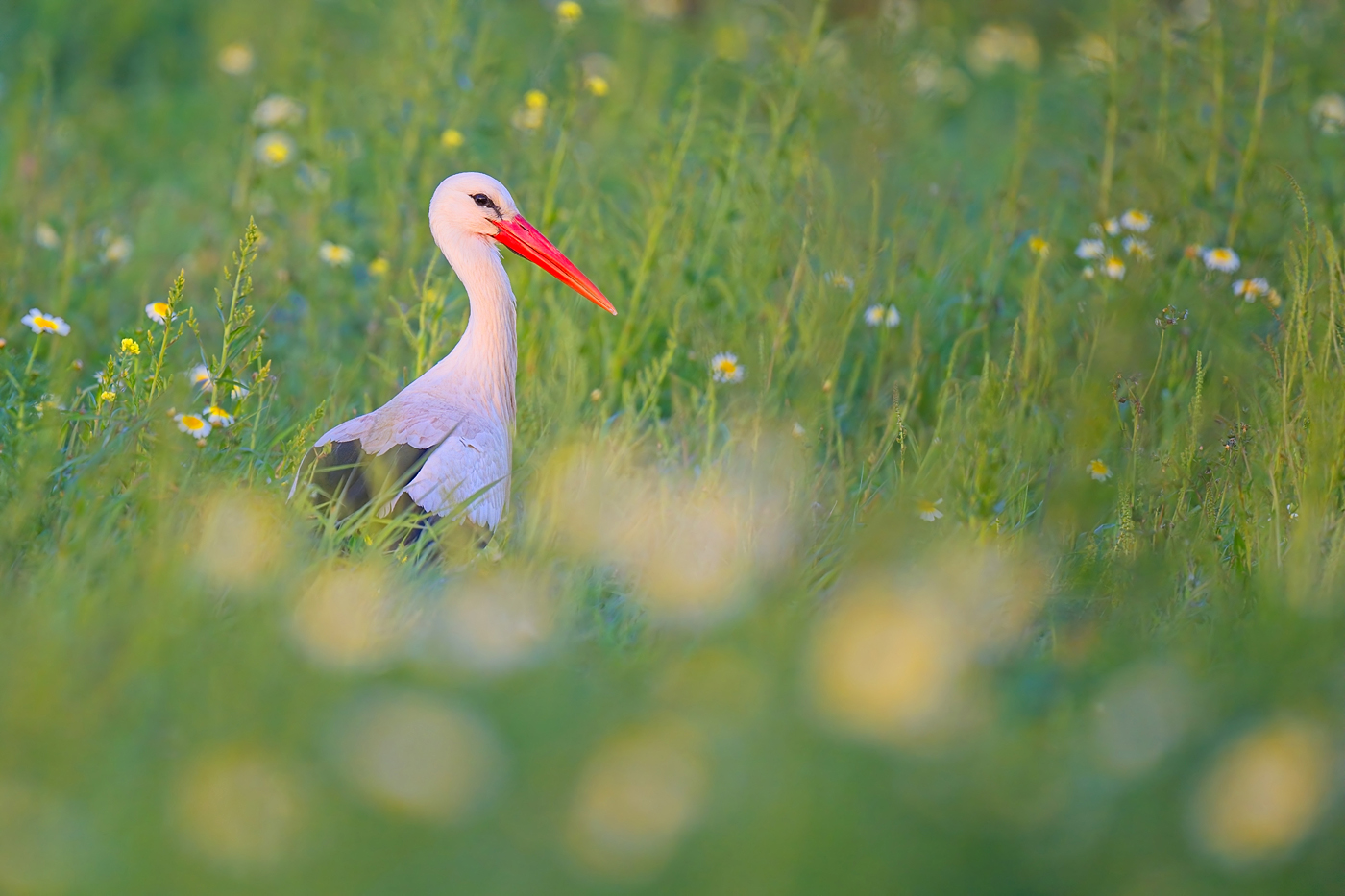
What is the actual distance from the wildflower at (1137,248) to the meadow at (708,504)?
2 cm

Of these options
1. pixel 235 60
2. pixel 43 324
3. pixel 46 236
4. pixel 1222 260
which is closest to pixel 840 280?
pixel 1222 260

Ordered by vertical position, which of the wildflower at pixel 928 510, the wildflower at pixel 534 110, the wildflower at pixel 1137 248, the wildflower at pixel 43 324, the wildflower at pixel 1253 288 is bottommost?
the wildflower at pixel 928 510

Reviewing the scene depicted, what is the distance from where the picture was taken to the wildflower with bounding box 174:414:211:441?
8.83 feet

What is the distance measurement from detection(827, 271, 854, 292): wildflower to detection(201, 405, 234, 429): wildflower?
61.8 inches

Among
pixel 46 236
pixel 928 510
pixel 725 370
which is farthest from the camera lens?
pixel 46 236

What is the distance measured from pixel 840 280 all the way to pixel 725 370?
1.32 feet

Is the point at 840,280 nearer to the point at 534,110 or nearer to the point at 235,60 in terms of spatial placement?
the point at 534,110

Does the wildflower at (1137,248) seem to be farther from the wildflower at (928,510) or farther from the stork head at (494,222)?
the stork head at (494,222)

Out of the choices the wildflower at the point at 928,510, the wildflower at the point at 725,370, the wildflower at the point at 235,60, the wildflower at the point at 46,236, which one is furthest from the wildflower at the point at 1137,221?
Result: the wildflower at the point at 235,60

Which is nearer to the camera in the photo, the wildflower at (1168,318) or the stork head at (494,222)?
the wildflower at (1168,318)

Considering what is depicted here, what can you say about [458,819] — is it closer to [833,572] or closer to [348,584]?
[348,584]

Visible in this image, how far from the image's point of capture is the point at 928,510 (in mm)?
3016

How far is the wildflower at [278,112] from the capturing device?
4902 millimetres

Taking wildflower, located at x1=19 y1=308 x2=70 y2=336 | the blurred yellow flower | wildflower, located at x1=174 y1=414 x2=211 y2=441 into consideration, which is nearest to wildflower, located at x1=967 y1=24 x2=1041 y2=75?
wildflower, located at x1=19 y1=308 x2=70 y2=336
